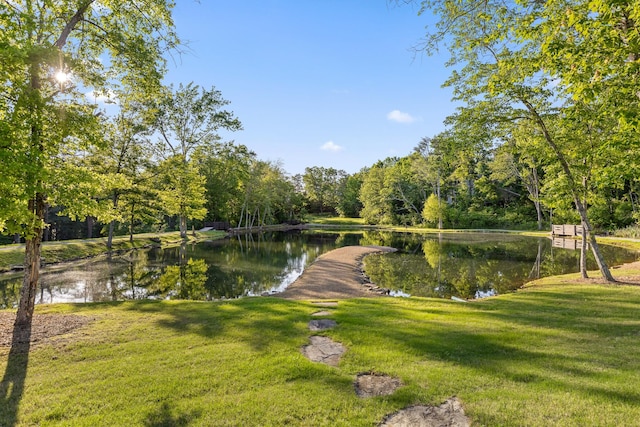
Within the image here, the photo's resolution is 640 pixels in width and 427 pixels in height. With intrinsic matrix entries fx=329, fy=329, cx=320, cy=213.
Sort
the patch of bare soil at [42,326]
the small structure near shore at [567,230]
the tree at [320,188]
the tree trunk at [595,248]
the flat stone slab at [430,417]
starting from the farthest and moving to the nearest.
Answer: the tree at [320,188], the small structure near shore at [567,230], the tree trunk at [595,248], the patch of bare soil at [42,326], the flat stone slab at [430,417]

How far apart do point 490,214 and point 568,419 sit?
49772 mm

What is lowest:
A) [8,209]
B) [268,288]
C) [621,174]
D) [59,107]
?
[268,288]

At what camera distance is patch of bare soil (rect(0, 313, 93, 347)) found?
6.46 m

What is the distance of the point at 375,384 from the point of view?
4.50 metres

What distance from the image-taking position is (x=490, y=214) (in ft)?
157

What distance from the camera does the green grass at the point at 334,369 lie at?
3.82 metres

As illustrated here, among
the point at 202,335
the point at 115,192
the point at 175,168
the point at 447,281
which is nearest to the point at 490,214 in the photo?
the point at 447,281

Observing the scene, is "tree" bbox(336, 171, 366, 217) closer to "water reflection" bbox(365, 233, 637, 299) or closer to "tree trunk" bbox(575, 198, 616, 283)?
"water reflection" bbox(365, 233, 637, 299)

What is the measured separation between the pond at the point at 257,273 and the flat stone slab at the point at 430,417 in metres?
9.39

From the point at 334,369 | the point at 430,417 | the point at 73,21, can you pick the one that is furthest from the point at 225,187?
the point at 430,417

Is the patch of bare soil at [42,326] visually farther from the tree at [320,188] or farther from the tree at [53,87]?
the tree at [320,188]

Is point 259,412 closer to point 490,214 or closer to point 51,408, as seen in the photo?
point 51,408

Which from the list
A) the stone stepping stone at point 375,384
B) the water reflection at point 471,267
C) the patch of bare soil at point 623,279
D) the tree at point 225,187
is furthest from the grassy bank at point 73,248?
the patch of bare soil at point 623,279

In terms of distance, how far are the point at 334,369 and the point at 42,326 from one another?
21.8ft
